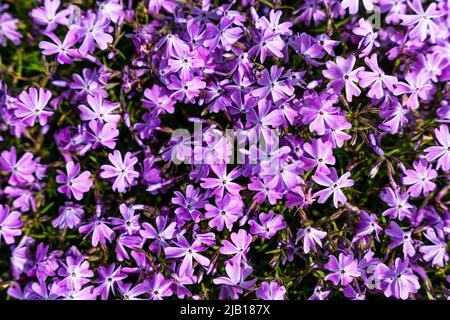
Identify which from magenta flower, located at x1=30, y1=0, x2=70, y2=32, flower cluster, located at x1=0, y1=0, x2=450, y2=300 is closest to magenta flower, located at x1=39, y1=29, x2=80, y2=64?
flower cluster, located at x1=0, y1=0, x2=450, y2=300

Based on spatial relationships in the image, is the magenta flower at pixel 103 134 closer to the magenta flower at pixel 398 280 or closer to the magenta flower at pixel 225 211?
the magenta flower at pixel 225 211

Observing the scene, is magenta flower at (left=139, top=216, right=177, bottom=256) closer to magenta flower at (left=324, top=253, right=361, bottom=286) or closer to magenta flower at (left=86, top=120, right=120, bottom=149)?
magenta flower at (left=86, top=120, right=120, bottom=149)

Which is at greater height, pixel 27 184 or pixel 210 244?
pixel 27 184

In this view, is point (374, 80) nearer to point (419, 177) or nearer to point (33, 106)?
point (419, 177)

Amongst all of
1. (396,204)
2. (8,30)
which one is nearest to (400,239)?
(396,204)
